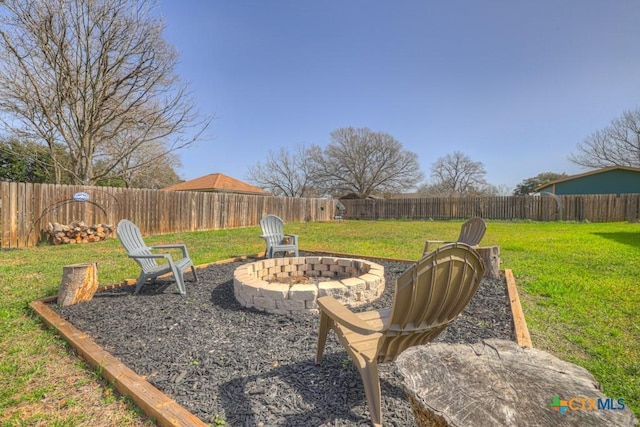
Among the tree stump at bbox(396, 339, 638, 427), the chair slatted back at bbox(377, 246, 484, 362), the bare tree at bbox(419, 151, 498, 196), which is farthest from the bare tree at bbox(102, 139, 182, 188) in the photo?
the bare tree at bbox(419, 151, 498, 196)

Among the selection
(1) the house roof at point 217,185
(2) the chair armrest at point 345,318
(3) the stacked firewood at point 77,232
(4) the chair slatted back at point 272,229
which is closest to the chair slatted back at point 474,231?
(2) the chair armrest at point 345,318

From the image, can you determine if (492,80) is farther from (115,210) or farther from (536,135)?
(115,210)

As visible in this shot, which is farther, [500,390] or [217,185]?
[217,185]

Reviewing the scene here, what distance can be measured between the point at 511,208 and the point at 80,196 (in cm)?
2056

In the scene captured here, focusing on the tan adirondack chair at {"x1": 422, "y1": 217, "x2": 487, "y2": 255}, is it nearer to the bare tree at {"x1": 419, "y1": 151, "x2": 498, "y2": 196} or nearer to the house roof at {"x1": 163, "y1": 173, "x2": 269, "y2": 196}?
the house roof at {"x1": 163, "y1": 173, "x2": 269, "y2": 196}

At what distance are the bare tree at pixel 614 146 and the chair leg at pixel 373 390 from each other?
3414 cm

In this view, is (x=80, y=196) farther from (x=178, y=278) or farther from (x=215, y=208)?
(x=178, y=278)

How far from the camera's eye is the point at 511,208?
1764cm

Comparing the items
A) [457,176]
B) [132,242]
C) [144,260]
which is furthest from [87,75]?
[457,176]

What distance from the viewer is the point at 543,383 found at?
1.03 meters

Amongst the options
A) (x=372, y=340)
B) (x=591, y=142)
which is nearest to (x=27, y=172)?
(x=372, y=340)

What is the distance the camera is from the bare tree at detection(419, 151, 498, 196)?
35.9 metres

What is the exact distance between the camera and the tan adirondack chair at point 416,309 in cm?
149

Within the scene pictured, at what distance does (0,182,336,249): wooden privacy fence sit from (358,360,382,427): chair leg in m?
10.0
